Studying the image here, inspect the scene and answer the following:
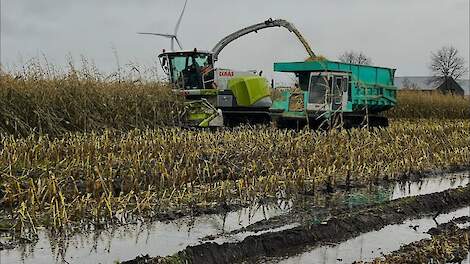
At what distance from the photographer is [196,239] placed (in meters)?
5.65

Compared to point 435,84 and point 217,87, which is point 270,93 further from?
point 435,84

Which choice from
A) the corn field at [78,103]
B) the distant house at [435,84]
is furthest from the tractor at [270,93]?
the distant house at [435,84]

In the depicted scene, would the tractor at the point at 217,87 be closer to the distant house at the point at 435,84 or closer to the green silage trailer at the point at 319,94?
the green silage trailer at the point at 319,94

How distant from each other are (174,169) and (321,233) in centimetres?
246

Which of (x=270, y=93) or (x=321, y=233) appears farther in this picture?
(x=270, y=93)

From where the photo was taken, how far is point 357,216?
21.9ft

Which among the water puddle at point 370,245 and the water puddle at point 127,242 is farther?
the water puddle at point 370,245

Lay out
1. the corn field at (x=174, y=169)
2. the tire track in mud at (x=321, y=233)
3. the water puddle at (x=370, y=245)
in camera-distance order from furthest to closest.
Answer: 1. the corn field at (x=174, y=169)
2. the water puddle at (x=370, y=245)
3. the tire track in mud at (x=321, y=233)

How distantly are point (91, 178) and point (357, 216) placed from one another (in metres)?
3.07

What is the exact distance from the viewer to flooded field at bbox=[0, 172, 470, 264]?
500 centimetres

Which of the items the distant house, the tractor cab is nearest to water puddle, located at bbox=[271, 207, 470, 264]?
the tractor cab

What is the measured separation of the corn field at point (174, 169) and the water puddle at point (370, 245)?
5.24 ft

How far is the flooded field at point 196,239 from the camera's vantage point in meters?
5.00

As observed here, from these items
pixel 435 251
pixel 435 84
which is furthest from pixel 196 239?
pixel 435 84
